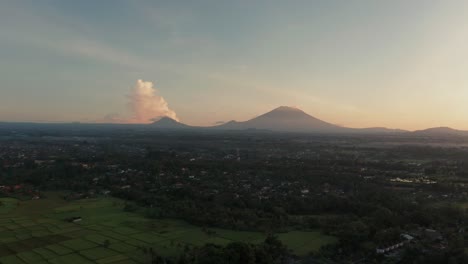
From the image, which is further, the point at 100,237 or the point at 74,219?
the point at 74,219

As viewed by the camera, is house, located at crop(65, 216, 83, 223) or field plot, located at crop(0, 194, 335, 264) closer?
field plot, located at crop(0, 194, 335, 264)

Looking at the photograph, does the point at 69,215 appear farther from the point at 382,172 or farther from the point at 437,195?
the point at 382,172

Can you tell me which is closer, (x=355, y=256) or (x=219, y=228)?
(x=355, y=256)

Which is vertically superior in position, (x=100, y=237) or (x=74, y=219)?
(x=74, y=219)

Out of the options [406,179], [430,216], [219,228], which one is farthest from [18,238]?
[406,179]

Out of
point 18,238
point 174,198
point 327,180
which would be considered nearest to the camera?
point 18,238

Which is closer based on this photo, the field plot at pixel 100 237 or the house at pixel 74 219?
the field plot at pixel 100 237

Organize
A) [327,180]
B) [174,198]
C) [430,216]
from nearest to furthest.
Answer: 1. [430,216]
2. [174,198]
3. [327,180]
